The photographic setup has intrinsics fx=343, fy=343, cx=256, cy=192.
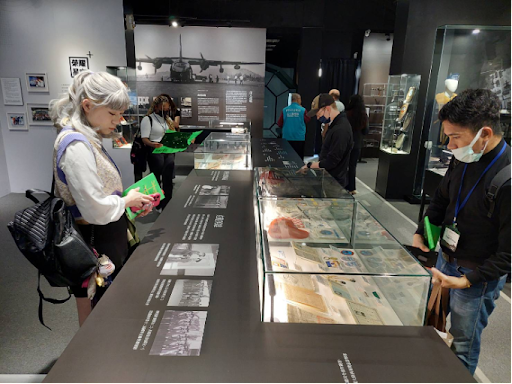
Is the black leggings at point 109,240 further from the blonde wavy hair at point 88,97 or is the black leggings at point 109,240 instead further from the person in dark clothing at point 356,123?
the person in dark clothing at point 356,123

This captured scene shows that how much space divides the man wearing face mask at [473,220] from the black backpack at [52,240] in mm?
1457

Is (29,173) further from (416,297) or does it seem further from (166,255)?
(416,297)

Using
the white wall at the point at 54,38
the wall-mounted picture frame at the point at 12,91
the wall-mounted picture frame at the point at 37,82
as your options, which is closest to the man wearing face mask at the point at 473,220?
the white wall at the point at 54,38

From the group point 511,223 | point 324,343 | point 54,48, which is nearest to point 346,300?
point 324,343

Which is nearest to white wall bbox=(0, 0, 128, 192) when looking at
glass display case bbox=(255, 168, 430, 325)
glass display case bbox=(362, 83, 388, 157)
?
glass display case bbox=(255, 168, 430, 325)

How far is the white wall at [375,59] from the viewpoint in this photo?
29.1 feet

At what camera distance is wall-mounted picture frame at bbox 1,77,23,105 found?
17.1ft

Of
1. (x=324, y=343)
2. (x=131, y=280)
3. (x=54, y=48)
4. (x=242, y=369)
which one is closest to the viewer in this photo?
(x=242, y=369)

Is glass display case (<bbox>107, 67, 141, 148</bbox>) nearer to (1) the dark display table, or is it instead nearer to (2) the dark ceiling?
(2) the dark ceiling

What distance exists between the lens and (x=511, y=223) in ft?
4.47

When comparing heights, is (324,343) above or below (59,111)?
below

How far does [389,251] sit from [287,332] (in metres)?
0.51

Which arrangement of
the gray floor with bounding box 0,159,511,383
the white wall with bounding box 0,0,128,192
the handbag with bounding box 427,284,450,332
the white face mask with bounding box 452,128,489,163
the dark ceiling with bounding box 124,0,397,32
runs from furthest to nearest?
the dark ceiling with bounding box 124,0,397,32 < the white wall with bounding box 0,0,128,192 < the gray floor with bounding box 0,159,511,383 < the white face mask with bounding box 452,128,489,163 < the handbag with bounding box 427,284,450,332

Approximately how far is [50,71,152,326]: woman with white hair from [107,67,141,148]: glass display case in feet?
13.2
